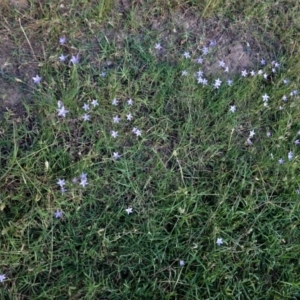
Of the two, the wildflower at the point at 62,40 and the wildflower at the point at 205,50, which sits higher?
the wildflower at the point at 205,50

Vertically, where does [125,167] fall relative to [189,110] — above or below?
below

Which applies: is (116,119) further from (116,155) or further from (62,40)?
(62,40)

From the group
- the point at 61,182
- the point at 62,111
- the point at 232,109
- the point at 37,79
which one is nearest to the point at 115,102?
the point at 62,111

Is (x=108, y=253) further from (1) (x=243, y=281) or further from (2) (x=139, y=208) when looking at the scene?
(1) (x=243, y=281)

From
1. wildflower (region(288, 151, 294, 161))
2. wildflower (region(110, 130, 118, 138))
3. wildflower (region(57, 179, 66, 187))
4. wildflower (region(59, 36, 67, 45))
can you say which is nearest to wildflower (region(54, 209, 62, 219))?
wildflower (region(57, 179, 66, 187))

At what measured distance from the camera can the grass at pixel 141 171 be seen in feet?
6.97

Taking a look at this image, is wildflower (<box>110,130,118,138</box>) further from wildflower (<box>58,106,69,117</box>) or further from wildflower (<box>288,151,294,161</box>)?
wildflower (<box>288,151,294,161</box>)

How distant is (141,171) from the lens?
7.68 feet

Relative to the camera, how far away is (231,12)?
2826mm

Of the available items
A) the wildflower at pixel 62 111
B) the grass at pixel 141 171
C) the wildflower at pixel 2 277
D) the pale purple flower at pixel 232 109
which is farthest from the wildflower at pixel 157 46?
the wildflower at pixel 2 277

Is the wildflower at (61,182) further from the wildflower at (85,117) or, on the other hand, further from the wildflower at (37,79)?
the wildflower at (37,79)

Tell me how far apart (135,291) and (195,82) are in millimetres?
1119

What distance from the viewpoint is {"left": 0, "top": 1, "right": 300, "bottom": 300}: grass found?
→ 83.6 inches

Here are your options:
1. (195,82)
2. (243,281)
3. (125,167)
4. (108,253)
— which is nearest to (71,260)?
(108,253)
